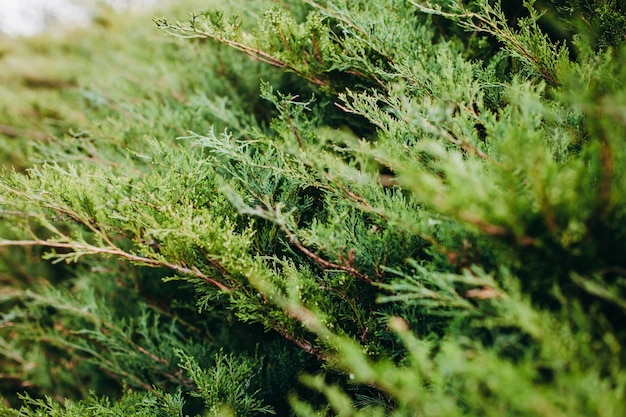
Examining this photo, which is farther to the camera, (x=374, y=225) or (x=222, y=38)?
(x=222, y=38)

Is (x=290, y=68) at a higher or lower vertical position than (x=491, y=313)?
higher

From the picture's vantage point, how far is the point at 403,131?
173 cm

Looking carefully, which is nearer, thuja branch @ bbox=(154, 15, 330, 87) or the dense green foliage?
the dense green foliage

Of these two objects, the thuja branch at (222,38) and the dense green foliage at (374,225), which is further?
the thuja branch at (222,38)

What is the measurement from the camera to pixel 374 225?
1754mm

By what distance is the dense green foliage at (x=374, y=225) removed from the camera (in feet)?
3.63

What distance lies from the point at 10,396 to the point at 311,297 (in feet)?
11.3

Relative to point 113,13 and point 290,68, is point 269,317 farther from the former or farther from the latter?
point 113,13

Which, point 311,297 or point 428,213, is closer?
point 428,213

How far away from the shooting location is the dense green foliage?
1106 millimetres

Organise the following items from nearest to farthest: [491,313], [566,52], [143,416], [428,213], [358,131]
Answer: [491,313]
[428,213]
[566,52]
[143,416]
[358,131]

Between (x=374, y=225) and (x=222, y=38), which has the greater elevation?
A: (x=222, y=38)

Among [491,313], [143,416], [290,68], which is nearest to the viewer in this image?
[491,313]

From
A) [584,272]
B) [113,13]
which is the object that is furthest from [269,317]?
[113,13]
